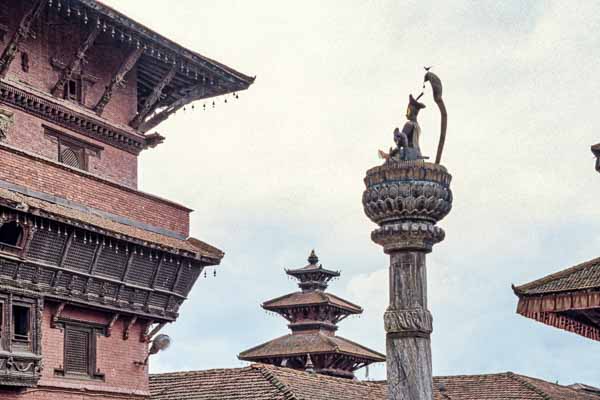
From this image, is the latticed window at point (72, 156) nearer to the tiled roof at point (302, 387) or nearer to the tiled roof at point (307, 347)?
the tiled roof at point (302, 387)

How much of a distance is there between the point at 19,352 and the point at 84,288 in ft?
7.06

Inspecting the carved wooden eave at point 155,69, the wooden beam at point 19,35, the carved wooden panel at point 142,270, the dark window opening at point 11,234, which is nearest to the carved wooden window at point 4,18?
the wooden beam at point 19,35

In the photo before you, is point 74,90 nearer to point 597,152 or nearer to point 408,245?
point 597,152

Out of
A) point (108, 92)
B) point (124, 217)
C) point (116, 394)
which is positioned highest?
point (108, 92)

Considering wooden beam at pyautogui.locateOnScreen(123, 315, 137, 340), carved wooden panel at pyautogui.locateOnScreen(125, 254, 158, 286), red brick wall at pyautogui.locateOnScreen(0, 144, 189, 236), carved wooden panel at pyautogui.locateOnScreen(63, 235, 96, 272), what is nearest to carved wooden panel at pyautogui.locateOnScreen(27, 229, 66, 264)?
carved wooden panel at pyautogui.locateOnScreen(63, 235, 96, 272)

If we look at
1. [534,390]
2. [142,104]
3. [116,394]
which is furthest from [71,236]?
[534,390]

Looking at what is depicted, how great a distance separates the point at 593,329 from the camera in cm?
1948

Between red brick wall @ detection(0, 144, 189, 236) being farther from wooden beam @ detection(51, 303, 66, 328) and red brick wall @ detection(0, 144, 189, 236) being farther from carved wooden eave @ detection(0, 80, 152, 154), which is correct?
wooden beam @ detection(51, 303, 66, 328)

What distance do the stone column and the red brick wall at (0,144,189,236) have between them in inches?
383

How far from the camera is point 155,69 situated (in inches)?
1053

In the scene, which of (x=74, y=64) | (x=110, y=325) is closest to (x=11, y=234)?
(x=110, y=325)

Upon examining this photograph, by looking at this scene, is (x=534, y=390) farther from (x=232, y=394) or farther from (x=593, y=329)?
(x=593, y=329)

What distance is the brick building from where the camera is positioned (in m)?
21.3

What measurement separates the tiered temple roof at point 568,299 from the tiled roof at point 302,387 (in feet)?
38.8
